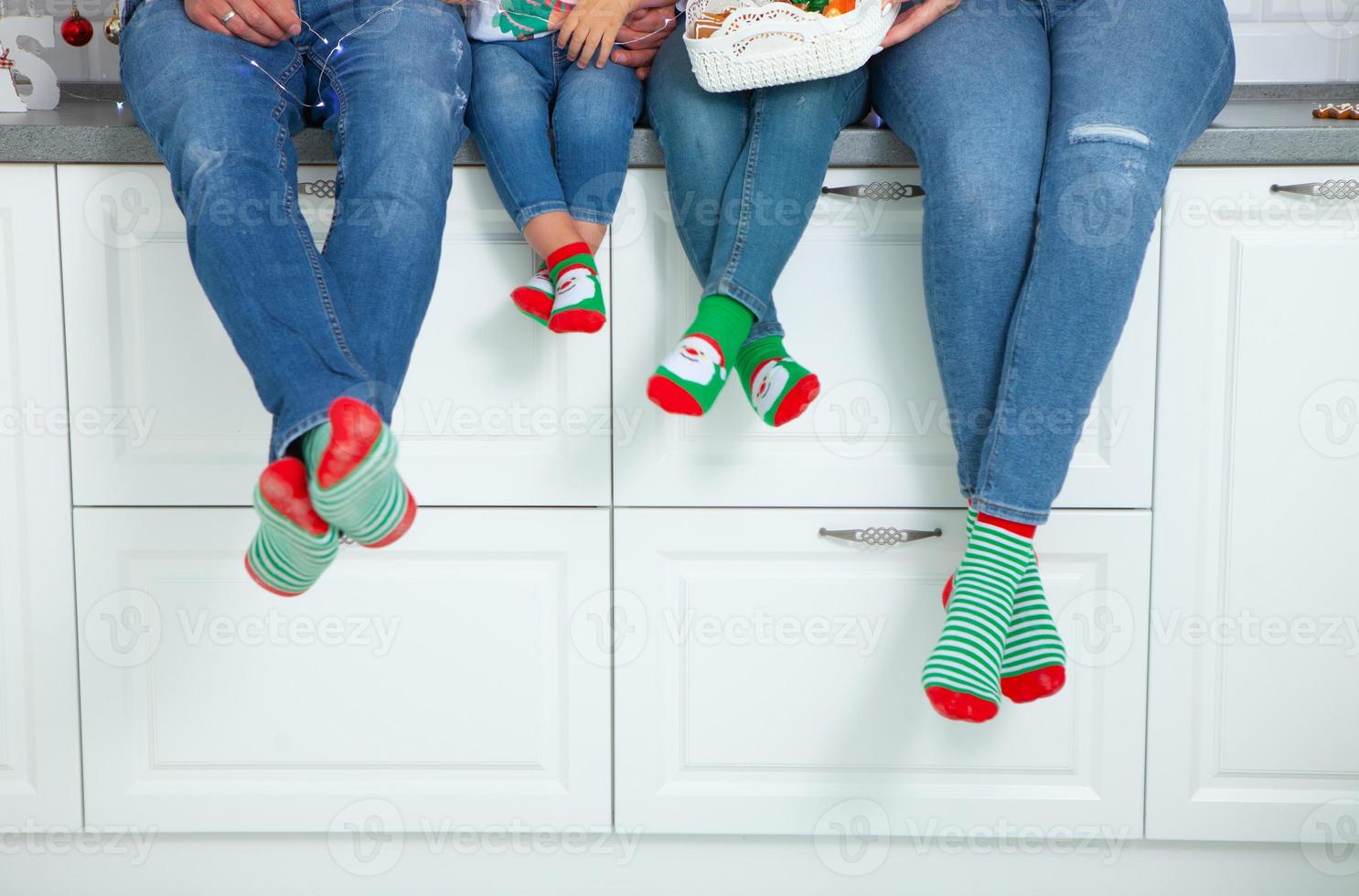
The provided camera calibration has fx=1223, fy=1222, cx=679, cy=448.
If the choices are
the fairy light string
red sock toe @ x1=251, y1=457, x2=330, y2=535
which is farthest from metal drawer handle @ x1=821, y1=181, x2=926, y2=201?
red sock toe @ x1=251, y1=457, x2=330, y2=535

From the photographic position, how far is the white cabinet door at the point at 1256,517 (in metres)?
1.20

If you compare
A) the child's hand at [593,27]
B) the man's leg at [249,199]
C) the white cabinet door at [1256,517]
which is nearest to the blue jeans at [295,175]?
the man's leg at [249,199]

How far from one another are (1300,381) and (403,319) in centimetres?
A: 88

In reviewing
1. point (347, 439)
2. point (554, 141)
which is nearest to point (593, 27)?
point (554, 141)

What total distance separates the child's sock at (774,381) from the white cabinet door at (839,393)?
85 millimetres

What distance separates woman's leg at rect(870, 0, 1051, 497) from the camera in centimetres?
110

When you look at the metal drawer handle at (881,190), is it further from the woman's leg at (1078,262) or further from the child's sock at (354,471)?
the child's sock at (354,471)

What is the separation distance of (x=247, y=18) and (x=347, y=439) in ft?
1.68

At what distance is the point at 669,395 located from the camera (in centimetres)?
104

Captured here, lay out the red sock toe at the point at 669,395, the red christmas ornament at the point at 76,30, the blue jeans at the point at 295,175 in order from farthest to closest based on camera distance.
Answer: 1. the red christmas ornament at the point at 76,30
2. the red sock toe at the point at 669,395
3. the blue jeans at the point at 295,175

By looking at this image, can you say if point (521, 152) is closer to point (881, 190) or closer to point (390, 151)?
point (390, 151)

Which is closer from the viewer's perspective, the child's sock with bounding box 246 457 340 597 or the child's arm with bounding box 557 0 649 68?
the child's sock with bounding box 246 457 340 597

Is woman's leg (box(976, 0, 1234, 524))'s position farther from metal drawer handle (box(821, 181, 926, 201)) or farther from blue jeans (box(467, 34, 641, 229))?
blue jeans (box(467, 34, 641, 229))

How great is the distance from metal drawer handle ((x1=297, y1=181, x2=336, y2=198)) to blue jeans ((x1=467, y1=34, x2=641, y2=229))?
0.50 feet
